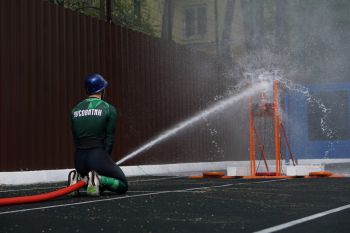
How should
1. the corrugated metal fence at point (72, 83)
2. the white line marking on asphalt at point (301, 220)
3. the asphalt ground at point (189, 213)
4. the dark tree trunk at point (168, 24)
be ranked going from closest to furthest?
the white line marking on asphalt at point (301, 220) → the asphalt ground at point (189, 213) → the corrugated metal fence at point (72, 83) → the dark tree trunk at point (168, 24)

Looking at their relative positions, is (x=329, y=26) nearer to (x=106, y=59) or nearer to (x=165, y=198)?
(x=106, y=59)

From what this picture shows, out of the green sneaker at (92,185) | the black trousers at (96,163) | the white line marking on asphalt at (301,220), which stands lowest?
the white line marking on asphalt at (301,220)

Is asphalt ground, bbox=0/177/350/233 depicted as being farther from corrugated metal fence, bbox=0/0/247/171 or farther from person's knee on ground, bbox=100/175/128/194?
corrugated metal fence, bbox=0/0/247/171

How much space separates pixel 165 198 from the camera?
8344 mm

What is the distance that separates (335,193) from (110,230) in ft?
14.2

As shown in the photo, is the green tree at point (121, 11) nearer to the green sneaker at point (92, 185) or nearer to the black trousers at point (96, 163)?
the black trousers at point (96, 163)

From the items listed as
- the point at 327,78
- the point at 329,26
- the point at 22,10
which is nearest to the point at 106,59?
the point at 22,10

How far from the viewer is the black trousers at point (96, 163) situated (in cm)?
895

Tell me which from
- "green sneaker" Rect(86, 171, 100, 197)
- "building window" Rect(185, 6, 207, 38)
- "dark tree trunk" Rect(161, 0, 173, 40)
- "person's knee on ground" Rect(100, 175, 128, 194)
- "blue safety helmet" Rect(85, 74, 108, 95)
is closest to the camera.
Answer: "green sneaker" Rect(86, 171, 100, 197)

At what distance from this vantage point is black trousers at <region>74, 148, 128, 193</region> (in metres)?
8.95

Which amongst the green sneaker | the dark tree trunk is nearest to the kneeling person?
the green sneaker

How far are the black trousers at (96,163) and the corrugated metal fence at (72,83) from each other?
3703mm

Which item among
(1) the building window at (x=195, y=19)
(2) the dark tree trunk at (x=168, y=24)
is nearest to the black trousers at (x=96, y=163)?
(2) the dark tree trunk at (x=168, y=24)

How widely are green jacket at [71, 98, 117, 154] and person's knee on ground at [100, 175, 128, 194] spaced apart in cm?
39
